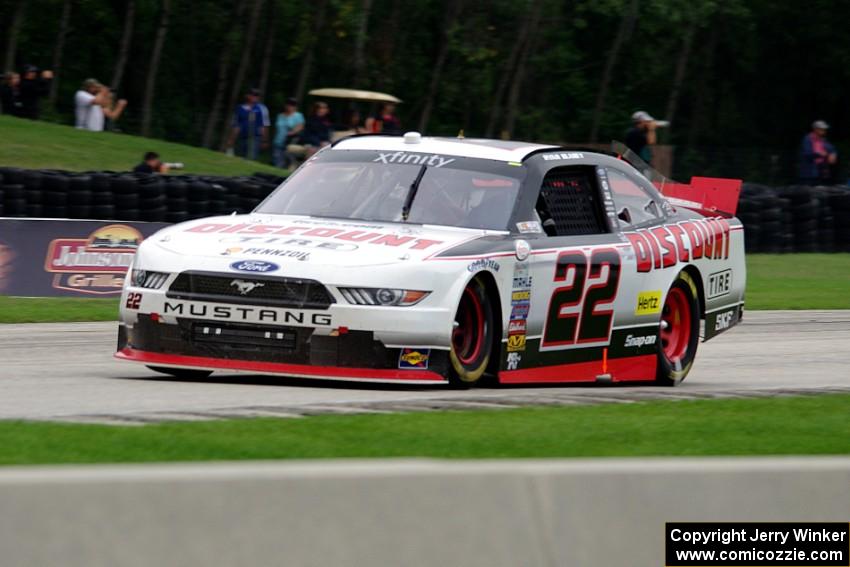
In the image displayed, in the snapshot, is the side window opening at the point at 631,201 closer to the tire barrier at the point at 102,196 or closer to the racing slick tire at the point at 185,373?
the racing slick tire at the point at 185,373

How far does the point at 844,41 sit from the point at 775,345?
37.2 m

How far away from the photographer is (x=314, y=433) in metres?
6.69

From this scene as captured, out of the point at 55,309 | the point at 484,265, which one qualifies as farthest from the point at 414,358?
the point at 55,309

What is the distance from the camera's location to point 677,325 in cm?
1095

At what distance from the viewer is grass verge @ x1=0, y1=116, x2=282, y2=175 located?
84.7 feet

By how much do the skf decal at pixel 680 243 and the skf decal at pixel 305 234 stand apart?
1.94m

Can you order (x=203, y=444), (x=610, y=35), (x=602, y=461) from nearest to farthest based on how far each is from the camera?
(x=602, y=461)
(x=203, y=444)
(x=610, y=35)

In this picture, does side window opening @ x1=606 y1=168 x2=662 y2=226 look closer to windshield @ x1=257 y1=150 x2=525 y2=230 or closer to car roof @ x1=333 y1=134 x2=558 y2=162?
car roof @ x1=333 y1=134 x2=558 y2=162

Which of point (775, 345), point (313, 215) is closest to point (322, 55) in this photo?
point (775, 345)

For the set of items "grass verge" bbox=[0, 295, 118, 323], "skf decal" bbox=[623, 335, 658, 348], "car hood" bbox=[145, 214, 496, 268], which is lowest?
"grass verge" bbox=[0, 295, 118, 323]

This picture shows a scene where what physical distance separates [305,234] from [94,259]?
7113 millimetres

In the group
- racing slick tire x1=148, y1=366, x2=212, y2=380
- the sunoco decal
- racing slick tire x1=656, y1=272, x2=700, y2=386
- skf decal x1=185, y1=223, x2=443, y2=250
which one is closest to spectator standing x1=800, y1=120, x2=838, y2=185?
the sunoco decal

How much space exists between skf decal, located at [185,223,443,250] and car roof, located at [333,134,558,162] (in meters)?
1.14

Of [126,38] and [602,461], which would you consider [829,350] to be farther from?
[126,38]
